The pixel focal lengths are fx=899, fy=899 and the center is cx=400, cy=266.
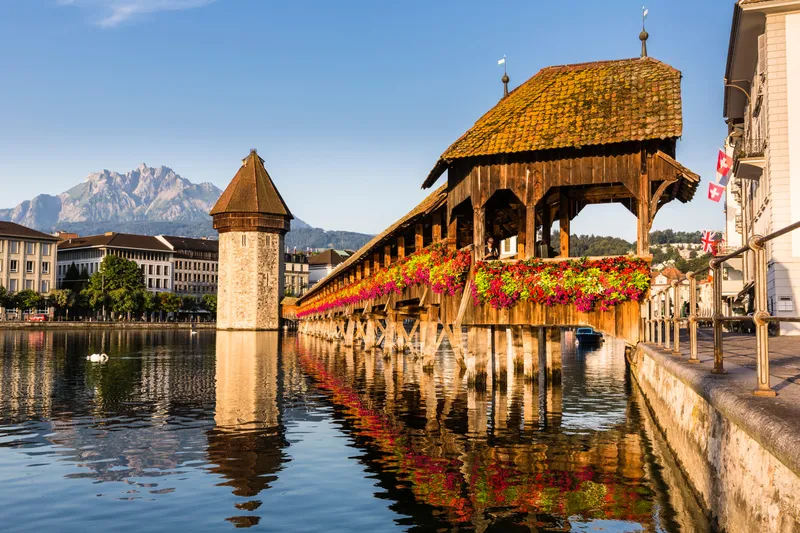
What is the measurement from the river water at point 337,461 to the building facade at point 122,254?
139 metres

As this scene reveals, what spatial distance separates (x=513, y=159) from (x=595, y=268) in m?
3.16

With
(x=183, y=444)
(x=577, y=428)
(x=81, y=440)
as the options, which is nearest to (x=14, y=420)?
(x=81, y=440)

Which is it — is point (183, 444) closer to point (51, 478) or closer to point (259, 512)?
point (51, 478)

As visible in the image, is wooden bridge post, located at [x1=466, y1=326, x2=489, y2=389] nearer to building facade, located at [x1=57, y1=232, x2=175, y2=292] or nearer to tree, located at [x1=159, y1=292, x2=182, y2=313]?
tree, located at [x1=159, y1=292, x2=182, y2=313]

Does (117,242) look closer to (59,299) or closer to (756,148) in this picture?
(59,299)

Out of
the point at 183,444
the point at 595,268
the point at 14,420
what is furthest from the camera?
the point at 595,268

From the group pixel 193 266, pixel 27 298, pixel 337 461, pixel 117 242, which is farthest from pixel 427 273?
pixel 193 266

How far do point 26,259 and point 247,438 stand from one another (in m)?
132

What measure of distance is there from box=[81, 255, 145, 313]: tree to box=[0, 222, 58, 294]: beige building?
6919 mm

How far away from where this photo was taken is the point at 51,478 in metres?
11.8

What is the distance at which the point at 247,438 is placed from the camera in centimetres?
1548

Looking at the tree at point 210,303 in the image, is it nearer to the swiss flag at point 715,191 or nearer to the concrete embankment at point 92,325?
the concrete embankment at point 92,325

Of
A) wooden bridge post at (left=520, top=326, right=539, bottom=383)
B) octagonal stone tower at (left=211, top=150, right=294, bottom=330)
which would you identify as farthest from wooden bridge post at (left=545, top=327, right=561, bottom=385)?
octagonal stone tower at (left=211, top=150, right=294, bottom=330)

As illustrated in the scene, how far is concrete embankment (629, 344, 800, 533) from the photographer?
5387 millimetres
